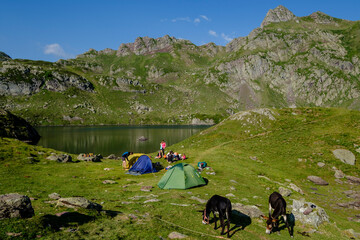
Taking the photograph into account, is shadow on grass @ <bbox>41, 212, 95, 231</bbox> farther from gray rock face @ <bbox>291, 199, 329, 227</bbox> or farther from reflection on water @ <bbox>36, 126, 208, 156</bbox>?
reflection on water @ <bbox>36, 126, 208, 156</bbox>

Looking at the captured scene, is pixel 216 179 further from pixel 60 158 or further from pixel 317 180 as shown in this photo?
pixel 60 158

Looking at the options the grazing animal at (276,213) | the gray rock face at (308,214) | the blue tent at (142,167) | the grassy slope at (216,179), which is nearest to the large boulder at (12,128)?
the grassy slope at (216,179)

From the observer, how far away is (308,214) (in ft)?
55.2

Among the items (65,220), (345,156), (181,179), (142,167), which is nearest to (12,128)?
(142,167)

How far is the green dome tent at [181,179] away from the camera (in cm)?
2409

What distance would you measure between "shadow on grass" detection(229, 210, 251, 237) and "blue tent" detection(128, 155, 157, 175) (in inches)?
771

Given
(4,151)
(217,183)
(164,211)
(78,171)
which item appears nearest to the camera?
(164,211)

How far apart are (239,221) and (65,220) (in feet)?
38.5

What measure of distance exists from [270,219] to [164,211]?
25.4 feet

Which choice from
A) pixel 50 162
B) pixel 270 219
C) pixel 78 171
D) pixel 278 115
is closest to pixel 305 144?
pixel 278 115

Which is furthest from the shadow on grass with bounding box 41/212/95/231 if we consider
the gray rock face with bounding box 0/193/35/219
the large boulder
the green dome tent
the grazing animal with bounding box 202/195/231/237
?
the large boulder

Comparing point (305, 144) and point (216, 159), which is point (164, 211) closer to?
point (216, 159)

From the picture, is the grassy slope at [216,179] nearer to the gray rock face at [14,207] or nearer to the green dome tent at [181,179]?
the gray rock face at [14,207]

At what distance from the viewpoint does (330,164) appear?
129ft
